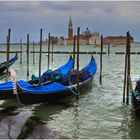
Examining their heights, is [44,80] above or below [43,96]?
above

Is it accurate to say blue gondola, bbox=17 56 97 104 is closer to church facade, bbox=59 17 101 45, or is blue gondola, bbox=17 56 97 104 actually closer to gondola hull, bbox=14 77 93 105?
gondola hull, bbox=14 77 93 105

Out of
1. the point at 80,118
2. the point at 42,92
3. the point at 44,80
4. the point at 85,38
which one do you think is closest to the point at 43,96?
the point at 42,92

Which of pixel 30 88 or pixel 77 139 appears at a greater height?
pixel 30 88

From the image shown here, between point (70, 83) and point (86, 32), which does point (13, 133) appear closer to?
point (70, 83)

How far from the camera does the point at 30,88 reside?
13617 millimetres

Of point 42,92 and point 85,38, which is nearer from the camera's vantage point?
point 42,92

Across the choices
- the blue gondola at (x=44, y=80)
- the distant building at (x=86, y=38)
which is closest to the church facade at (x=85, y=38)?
the distant building at (x=86, y=38)

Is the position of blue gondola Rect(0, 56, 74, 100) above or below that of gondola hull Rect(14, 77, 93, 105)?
above

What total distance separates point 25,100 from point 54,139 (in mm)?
3955

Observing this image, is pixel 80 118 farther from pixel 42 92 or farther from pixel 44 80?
pixel 44 80

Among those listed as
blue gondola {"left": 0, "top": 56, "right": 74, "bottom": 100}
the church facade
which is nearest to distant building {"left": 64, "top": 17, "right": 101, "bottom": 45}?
the church facade

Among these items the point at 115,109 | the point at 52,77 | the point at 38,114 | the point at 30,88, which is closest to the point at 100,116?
the point at 115,109

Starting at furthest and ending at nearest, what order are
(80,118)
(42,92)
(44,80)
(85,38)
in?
(85,38)
(44,80)
(42,92)
(80,118)

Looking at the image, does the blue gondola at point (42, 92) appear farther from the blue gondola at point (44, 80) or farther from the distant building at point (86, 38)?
the distant building at point (86, 38)
